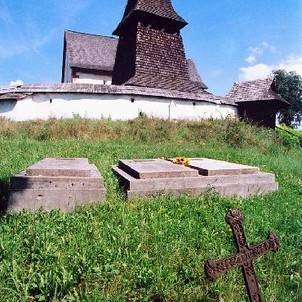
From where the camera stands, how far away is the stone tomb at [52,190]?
Answer: 4963mm

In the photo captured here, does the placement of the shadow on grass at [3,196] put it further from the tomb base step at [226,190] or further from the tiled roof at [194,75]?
the tiled roof at [194,75]

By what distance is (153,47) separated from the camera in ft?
79.9

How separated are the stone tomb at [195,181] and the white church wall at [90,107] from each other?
1543 centimetres

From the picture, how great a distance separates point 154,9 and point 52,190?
22.0m

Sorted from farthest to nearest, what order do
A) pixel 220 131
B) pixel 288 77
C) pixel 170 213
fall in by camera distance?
pixel 288 77 < pixel 220 131 < pixel 170 213

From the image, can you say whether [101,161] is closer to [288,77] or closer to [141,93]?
[141,93]

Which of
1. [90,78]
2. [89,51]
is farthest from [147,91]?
[89,51]

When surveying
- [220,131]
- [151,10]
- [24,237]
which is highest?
[151,10]

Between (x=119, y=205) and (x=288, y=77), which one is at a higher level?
(x=288, y=77)

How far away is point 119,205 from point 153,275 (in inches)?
77.7

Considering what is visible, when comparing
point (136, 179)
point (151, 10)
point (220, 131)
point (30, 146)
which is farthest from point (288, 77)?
point (136, 179)

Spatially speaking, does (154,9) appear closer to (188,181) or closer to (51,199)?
(188,181)

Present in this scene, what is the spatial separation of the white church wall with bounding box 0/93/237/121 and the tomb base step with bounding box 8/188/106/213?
16655 millimetres

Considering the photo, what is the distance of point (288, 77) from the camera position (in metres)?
51.7
